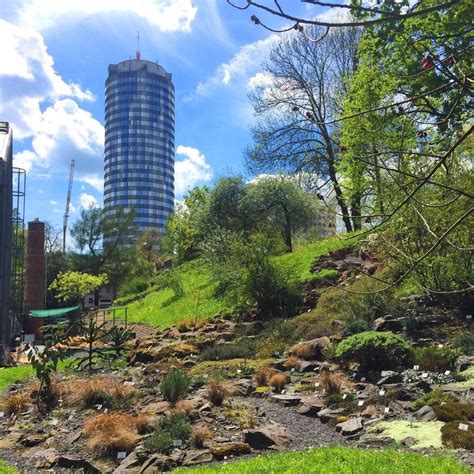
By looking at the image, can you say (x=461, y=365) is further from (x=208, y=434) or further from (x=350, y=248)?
(x=350, y=248)

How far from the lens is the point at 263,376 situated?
8.95 m

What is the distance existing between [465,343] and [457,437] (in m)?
4.18

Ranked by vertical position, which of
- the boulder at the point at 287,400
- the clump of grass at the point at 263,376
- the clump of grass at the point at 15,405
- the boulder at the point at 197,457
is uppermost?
the clump of grass at the point at 263,376

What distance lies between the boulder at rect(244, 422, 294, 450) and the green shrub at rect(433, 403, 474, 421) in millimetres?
1641

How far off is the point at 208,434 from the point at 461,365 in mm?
4145

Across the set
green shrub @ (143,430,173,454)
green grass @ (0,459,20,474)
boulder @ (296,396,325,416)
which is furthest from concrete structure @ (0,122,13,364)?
green shrub @ (143,430,173,454)

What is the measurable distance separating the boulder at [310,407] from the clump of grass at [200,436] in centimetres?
150

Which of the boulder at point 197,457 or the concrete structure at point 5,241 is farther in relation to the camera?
the concrete structure at point 5,241

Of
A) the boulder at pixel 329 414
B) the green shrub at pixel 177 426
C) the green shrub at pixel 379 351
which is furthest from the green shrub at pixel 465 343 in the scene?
the green shrub at pixel 177 426

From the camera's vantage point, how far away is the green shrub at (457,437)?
16.3 feet

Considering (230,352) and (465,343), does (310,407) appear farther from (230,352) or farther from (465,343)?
(230,352)

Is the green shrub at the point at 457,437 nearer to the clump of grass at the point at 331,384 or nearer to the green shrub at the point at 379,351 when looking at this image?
the clump of grass at the point at 331,384

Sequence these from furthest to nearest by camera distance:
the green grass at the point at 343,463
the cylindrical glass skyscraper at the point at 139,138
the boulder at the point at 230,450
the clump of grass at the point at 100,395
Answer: the cylindrical glass skyscraper at the point at 139,138, the clump of grass at the point at 100,395, the boulder at the point at 230,450, the green grass at the point at 343,463

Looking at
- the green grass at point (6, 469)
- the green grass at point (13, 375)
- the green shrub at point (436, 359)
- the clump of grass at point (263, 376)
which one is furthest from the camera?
the green grass at point (13, 375)
